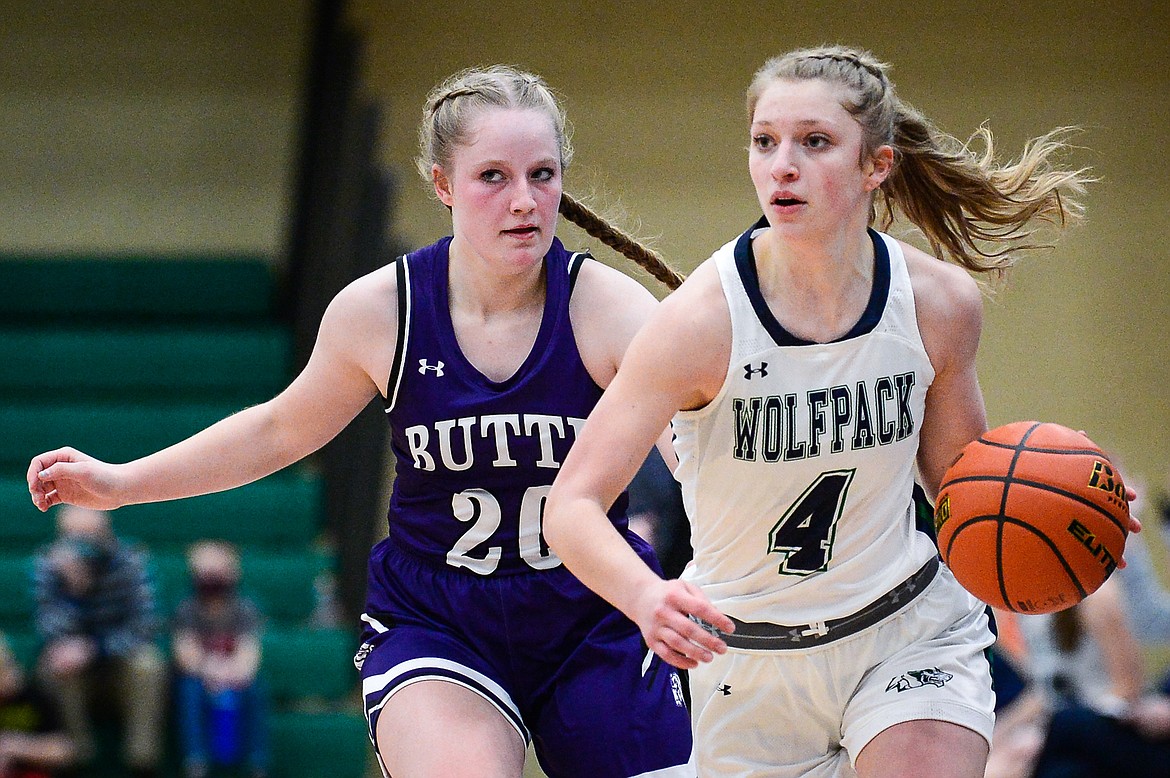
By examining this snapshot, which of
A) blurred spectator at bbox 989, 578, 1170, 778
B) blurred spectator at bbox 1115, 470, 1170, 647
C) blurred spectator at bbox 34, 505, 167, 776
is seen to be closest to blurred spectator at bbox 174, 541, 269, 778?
blurred spectator at bbox 34, 505, 167, 776

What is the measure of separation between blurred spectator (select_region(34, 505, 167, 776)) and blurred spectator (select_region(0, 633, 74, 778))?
7cm

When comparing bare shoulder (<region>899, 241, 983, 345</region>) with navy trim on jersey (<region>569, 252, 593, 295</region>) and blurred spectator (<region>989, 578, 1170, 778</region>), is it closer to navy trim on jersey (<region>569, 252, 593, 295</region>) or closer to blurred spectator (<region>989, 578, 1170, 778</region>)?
navy trim on jersey (<region>569, 252, 593, 295</region>)

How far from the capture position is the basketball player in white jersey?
3.04m

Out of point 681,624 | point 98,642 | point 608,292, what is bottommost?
point 98,642

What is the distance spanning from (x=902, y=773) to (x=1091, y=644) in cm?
329

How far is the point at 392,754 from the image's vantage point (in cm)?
317

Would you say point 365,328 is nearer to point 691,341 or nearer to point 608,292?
point 608,292

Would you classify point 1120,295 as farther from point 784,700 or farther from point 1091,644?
point 784,700

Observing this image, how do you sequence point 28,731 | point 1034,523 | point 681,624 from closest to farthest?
point 681,624 < point 1034,523 < point 28,731

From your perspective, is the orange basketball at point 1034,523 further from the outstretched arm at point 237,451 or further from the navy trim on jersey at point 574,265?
the outstretched arm at point 237,451

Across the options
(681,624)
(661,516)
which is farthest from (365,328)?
(661,516)

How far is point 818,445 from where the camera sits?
123 inches

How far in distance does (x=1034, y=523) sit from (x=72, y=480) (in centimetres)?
211

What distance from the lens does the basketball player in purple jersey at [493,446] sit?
3.25 m
